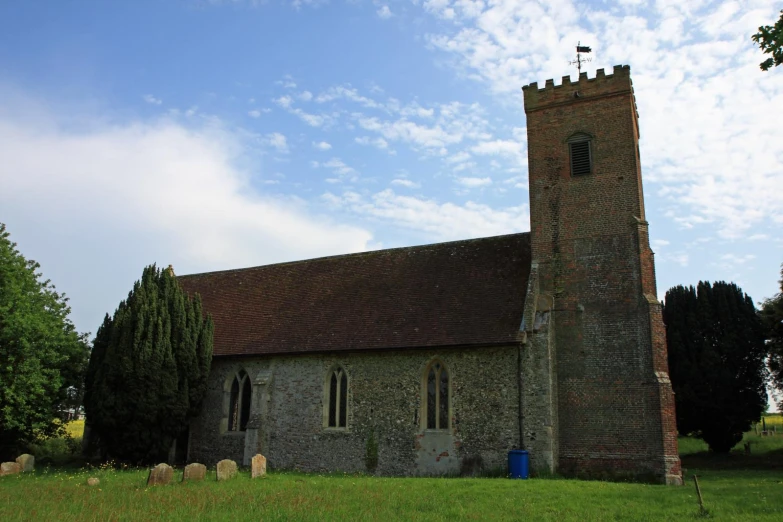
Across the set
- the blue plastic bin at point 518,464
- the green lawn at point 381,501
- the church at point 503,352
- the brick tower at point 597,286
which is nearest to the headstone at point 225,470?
the green lawn at point 381,501

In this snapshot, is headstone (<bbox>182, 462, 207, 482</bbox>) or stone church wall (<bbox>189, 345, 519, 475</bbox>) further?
stone church wall (<bbox>189, 345, 519, 475</bbox>)

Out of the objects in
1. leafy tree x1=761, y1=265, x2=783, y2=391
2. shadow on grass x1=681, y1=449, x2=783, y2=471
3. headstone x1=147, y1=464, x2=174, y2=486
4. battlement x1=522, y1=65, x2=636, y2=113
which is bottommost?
shadow on grass x1=681, y1=449, x2=783, y2=471

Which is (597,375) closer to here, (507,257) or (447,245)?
(507,257)

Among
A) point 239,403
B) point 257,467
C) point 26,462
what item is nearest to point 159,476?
point 257,467

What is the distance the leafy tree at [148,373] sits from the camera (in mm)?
20672

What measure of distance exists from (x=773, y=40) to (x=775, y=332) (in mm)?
24921

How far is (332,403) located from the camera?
2166cm

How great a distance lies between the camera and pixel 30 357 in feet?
70.8

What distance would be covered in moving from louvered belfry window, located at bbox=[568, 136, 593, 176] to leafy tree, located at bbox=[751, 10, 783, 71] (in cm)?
1311

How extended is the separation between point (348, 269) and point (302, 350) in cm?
500

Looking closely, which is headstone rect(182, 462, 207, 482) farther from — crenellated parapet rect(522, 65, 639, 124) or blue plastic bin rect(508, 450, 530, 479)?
crenellated parapet rect(522, 65, 639, 124)

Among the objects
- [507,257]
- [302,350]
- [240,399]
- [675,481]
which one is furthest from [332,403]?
[675,481]

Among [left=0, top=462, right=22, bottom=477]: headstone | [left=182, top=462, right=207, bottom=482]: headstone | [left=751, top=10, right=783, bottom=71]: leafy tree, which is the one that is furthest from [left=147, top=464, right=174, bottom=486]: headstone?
[left=751, top=10, right=783, bottom=71]: leafy tree

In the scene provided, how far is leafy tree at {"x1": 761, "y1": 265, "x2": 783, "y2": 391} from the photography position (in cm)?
2843
